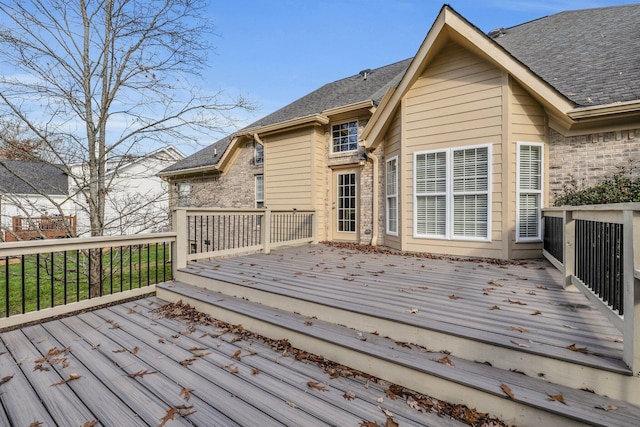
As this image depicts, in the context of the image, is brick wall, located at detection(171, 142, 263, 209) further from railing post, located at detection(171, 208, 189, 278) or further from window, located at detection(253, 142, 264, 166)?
railing post, located at detection(171, 208, 189, 278)

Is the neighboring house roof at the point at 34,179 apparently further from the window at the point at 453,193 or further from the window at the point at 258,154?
the window at the point at 453,193

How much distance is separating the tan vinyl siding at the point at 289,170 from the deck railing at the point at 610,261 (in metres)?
6.14

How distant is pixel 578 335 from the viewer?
7.39 ft

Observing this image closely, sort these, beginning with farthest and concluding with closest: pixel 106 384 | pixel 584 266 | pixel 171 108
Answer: pixel 171 108, pixel 584 266, pixel 106 384

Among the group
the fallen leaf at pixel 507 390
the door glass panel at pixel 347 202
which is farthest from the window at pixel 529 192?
the fallen leaf at pixel 507 390

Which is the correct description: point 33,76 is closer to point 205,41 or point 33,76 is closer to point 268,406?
point 205,41

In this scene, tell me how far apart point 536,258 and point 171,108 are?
801 centimetres

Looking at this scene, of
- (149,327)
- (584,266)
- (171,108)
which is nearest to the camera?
(584,266)

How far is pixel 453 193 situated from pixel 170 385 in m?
5.64

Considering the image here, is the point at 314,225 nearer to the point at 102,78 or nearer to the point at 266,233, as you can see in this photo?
the point at 266,233

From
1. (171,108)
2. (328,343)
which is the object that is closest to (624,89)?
(328,343)

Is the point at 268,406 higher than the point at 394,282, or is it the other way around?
the point at 394,282

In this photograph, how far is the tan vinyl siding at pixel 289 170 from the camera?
28.9ft

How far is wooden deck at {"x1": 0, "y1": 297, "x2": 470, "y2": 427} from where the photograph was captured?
1876 mm
